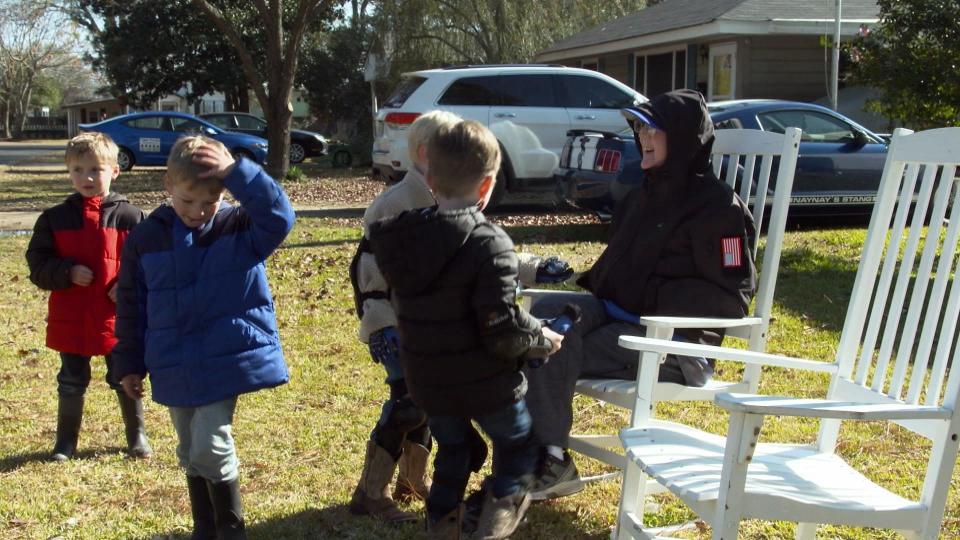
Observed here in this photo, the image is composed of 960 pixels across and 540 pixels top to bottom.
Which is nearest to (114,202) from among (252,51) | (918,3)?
(918,3)

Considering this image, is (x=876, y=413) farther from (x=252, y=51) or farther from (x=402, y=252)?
(x=252, y=51)

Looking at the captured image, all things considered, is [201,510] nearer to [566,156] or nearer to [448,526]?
[448,526]

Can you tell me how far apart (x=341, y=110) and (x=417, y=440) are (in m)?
34.6

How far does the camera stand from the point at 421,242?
2977 millimetres

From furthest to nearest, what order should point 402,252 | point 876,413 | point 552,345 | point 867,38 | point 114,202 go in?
point 867,38, point 114,202, point 552,345, point 402,252, point 876,413

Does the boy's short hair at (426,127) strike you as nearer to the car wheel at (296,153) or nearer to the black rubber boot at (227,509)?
the black rubber boot at (227,509)

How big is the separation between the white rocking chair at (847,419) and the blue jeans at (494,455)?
0.34 meters

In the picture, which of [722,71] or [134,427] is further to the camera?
[722,71]

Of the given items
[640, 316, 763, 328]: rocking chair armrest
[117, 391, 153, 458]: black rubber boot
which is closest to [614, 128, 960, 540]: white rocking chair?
[640, 316, 763, 328]: rocking chair armrest

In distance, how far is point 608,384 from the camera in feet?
12.2

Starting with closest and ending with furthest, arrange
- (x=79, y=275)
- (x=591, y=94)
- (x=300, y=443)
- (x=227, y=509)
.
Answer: (x=227, y=509), (x=79, y=275), (x=300, y=443), (x=591, y=94)

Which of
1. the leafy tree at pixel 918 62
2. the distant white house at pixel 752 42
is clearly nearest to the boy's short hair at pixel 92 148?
the leafy tree at pixel 918 62

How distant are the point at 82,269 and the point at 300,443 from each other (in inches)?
48.9

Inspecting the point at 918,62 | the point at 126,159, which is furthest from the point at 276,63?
the point at 918,62
